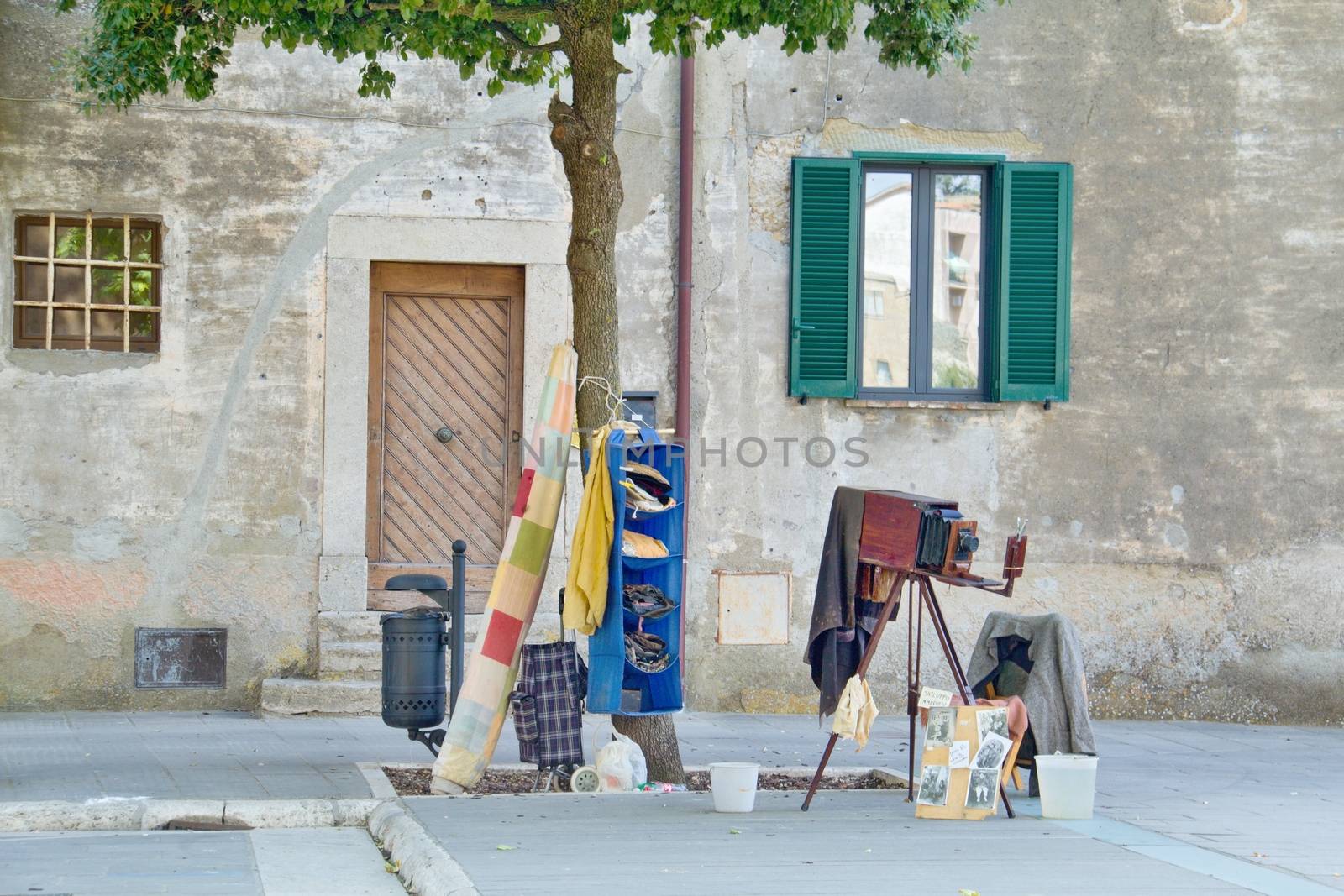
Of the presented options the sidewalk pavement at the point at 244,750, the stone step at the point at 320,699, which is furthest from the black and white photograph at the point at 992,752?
the stone step at the point at 320,699

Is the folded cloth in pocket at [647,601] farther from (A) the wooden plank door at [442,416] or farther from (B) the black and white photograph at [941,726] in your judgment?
(A) the wooden plank door at [442,416]

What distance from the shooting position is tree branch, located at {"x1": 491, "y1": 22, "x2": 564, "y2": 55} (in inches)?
300

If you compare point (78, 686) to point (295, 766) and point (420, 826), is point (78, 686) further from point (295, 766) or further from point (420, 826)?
point (420, 826)

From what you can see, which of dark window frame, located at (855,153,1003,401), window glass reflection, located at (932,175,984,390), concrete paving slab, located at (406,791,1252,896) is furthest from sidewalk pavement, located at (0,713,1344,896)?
window glass reflection, located at (932,175,984,390)

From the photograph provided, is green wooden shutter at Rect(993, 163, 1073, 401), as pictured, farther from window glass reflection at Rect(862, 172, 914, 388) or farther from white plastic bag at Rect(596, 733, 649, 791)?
white plastic bag at Rect(596, 733, 649, 791)

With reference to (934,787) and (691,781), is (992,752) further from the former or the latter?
(691,781)

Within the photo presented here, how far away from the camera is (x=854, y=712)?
6953 mm

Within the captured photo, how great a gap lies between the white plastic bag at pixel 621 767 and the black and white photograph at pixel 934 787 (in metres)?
1.45

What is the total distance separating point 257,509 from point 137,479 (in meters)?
0.81

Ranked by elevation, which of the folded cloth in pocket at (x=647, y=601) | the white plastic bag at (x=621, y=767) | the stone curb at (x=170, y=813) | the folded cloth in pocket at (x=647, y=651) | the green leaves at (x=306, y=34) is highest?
the green leaves at (x=306, y=34)

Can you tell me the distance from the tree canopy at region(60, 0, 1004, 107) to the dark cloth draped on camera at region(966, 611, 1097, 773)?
9.91ft

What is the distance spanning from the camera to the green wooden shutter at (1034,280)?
11.1 meters

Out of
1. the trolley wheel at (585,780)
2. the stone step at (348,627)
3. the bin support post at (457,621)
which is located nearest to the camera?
the trolley wheel at (585,780)

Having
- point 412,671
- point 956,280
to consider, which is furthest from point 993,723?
point 956,280
